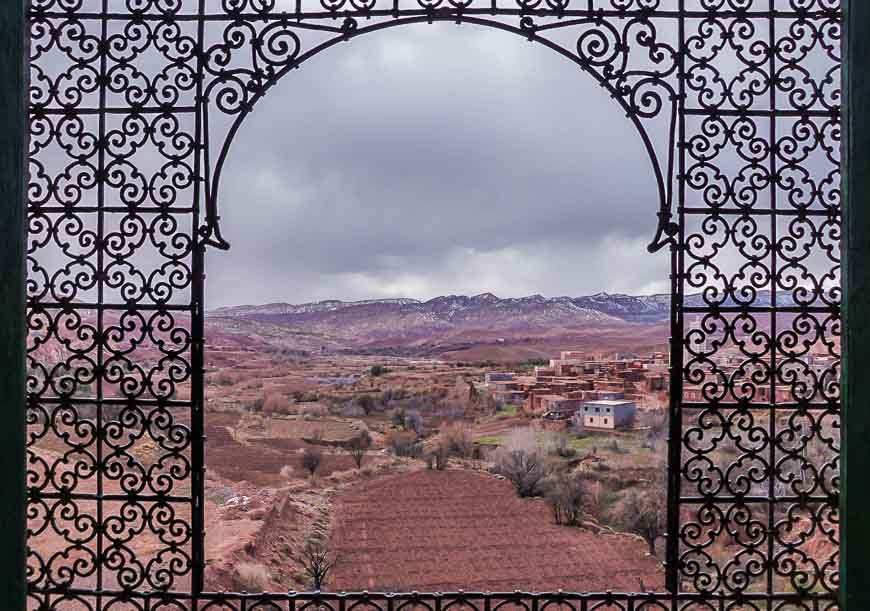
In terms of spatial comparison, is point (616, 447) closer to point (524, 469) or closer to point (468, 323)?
point (524, 469)

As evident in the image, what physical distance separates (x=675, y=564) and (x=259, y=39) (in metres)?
2.71

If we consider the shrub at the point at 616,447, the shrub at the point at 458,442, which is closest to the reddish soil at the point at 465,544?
the shrub at the point at 458,442

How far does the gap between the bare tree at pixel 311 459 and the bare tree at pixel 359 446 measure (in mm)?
403

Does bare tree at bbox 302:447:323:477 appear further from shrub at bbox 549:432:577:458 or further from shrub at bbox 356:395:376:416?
shrub at bbox 549:432:577:458

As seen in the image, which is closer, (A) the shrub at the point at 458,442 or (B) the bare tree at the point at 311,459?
(B) the bare tree at the point at 311,459

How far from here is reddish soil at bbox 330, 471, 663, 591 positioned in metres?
8.25

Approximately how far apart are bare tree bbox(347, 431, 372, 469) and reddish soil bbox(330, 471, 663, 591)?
347 mm

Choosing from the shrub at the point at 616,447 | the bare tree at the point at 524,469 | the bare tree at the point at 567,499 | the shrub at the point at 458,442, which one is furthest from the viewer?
the shrub at the point at 458,442

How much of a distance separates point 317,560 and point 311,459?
1.42m

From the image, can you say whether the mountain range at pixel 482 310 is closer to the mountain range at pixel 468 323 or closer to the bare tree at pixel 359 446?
the mountain range at pixel 468 323

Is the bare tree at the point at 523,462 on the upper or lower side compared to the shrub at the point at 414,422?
lower

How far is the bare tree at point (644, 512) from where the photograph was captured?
8578mm

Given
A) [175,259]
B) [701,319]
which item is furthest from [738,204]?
[175,259]

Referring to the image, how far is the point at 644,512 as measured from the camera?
28.4 feet
